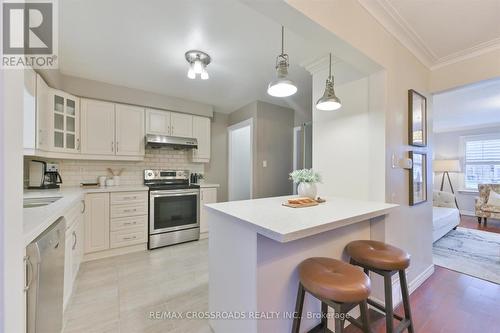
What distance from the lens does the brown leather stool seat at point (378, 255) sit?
131cm

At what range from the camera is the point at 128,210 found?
3.00 meters

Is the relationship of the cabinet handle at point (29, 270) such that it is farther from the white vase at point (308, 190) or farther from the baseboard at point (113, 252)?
the baseboard at point (113, 252)

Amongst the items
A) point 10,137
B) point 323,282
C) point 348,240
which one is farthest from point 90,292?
point 348,240

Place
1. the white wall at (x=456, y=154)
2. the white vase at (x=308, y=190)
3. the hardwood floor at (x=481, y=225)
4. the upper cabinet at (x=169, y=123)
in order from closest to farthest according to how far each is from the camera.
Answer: the white vase at (x=308, y=190), the upper cabinet at (x=169, y=123), the hardwood floor at (x=481, y=225), the white wall at (x=456, y=154)

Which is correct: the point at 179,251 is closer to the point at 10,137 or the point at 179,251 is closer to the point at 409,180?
the point at 10,137

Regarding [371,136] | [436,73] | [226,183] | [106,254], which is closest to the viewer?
[371,136]

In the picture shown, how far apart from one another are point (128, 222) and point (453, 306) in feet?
12.5

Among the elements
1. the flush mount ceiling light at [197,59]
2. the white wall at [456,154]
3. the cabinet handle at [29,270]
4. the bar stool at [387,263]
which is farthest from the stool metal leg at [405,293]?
the white wall at [456,154]

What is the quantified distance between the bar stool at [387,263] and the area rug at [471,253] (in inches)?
76.9

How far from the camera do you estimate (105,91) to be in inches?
123

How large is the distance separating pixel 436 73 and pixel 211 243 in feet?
10.3

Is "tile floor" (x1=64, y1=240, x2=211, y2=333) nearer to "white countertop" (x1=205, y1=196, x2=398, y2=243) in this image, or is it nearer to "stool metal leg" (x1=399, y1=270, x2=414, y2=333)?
"white countertop" (x1=205, y1=196, x2=398, y2=243)

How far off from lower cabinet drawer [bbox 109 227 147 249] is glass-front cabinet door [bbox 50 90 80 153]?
130 centimetres

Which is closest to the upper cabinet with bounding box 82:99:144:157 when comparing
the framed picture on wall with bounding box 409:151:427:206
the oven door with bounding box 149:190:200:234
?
the oven door with bounding box 149:190:200:234
